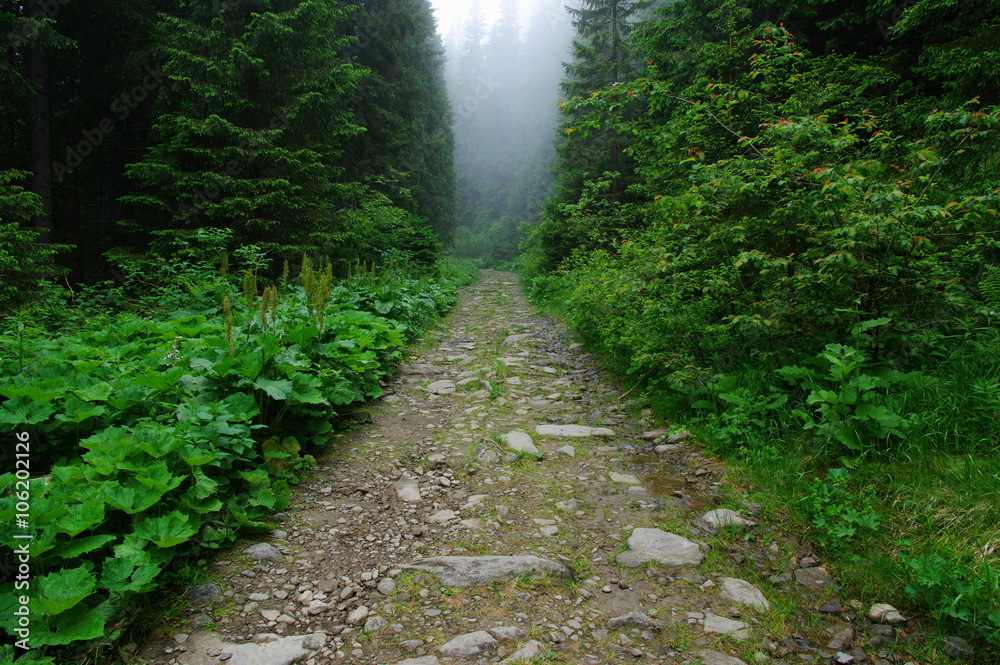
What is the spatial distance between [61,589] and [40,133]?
41.5ft

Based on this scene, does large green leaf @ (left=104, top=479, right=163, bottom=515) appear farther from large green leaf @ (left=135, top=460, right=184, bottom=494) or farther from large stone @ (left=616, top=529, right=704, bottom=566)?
large stone @ (left=616, top=529, right=704, bottom=566)

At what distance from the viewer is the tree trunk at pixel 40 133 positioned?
939 cm

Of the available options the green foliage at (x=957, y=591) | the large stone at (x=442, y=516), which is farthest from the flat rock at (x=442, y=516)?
the green foliage at (x=957, y=591)

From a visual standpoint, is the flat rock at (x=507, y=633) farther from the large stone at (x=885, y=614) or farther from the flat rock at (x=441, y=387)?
the flat rock at (x=441, y=387)

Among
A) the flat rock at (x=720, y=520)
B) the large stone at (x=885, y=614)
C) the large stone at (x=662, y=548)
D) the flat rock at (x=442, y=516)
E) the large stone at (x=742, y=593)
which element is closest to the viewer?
the large stone at (x=885, y=614)

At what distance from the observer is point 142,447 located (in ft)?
7.29

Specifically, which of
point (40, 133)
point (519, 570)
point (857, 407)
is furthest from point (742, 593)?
point (40, 133)

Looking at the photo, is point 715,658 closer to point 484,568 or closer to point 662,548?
point 662,548

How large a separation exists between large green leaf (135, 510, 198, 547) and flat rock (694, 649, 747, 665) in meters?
2.26

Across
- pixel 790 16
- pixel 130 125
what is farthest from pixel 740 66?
pixel 130 125

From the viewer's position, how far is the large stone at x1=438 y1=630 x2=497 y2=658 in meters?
1.81

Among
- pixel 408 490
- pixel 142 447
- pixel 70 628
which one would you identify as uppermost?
pixel 142 447

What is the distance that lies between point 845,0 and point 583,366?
883 cm

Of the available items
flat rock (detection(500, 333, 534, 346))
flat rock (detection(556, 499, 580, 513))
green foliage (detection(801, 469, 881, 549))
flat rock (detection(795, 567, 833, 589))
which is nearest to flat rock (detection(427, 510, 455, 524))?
flat rock (detection(556, 499, 580, 513))
